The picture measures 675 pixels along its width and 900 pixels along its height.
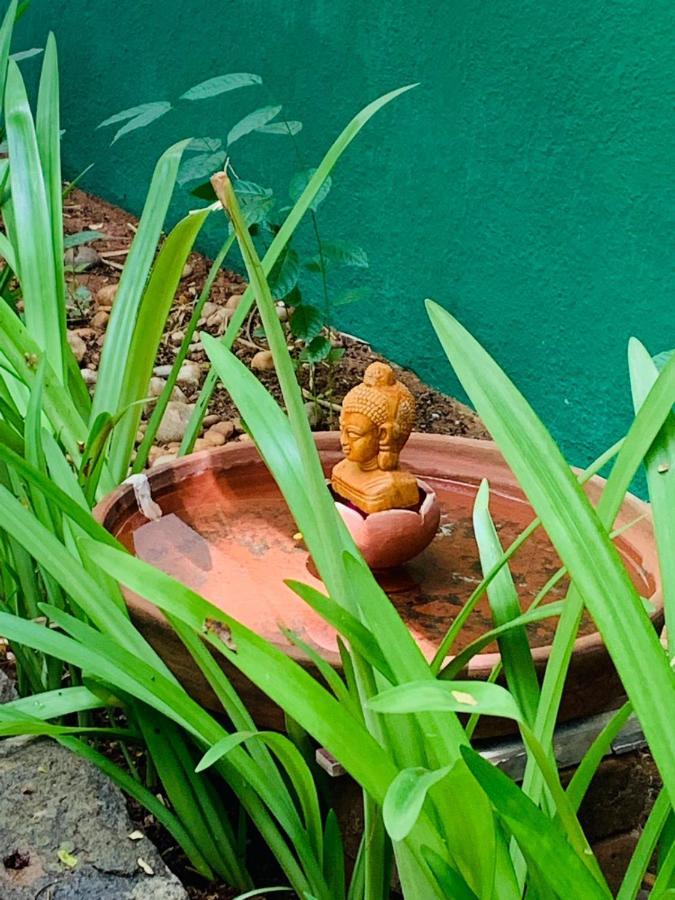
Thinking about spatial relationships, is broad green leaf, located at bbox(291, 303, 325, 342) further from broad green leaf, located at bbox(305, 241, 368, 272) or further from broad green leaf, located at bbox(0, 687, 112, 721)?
broad green leaf, located at bbox(0, 687, 112, 721)

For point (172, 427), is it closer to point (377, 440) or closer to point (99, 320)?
point (99, 320)

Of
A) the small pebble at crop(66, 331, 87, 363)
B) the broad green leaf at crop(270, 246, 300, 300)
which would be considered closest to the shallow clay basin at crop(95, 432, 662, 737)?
the broad green leaf at crop(270, 246, 300, 300)

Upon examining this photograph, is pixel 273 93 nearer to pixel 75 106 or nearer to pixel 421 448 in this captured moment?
pixel 75 106

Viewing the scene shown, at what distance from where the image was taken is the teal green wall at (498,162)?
2146 mm

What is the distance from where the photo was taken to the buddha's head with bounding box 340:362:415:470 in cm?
145

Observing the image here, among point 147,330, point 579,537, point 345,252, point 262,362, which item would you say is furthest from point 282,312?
point 579,537

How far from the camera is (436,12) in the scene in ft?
8.09

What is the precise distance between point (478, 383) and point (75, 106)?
10.1 feet

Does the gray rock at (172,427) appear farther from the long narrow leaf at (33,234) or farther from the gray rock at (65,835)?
the gray rock at (65,835)

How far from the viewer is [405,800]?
0.82 m

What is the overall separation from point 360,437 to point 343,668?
0.32m

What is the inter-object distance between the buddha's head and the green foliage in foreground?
23 cm

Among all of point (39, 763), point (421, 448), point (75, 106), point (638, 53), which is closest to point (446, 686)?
point (39, 763)

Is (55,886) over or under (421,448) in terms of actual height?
under
